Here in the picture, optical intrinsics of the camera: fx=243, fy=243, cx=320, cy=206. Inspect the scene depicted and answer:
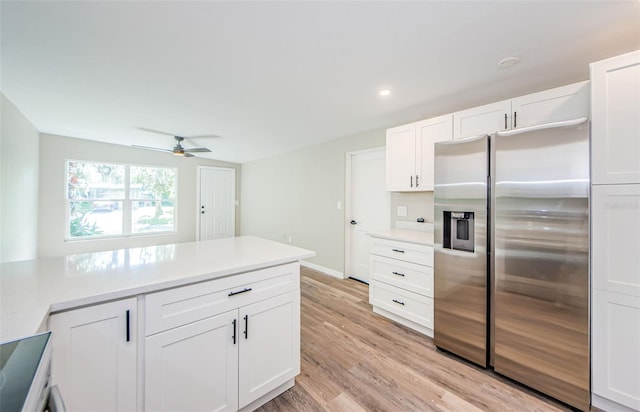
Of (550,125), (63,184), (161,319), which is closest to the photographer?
(161,319)

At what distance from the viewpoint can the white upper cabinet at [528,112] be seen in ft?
5.67

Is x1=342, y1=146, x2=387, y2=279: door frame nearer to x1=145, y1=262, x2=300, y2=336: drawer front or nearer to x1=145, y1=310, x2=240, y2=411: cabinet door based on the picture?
x1=145, y1=262, x2=300, y2=336: drawer front

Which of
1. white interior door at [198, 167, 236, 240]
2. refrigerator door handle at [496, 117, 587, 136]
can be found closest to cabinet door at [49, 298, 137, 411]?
refrigerator door handle at [496, 117, 587, 136]

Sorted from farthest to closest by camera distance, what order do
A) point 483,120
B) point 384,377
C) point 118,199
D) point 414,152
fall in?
point 118,199 < point 414,152 < point 483,120 < point 384,377

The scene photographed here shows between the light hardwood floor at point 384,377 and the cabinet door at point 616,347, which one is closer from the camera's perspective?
the cabinet door at point 616,347

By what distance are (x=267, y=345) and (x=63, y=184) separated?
5502 millimetres

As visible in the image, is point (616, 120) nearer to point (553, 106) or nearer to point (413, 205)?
point (553, 106)

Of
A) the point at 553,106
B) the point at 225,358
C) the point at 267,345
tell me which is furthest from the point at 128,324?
the point at 553,106

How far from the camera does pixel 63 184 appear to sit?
4504mm

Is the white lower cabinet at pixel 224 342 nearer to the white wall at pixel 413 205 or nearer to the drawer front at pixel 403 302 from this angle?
the drawer front at pixel 403 302

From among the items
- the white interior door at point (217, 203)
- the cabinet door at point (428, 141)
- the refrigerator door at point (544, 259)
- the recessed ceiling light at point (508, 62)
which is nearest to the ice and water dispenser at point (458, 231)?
the refrigerator door at point (544, 259)

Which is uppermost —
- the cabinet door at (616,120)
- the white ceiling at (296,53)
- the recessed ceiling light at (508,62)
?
the white ceiling at (296,53)

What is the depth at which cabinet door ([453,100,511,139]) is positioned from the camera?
206 cm

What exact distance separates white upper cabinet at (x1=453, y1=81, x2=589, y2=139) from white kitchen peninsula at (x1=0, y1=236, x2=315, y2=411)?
1.93 m
